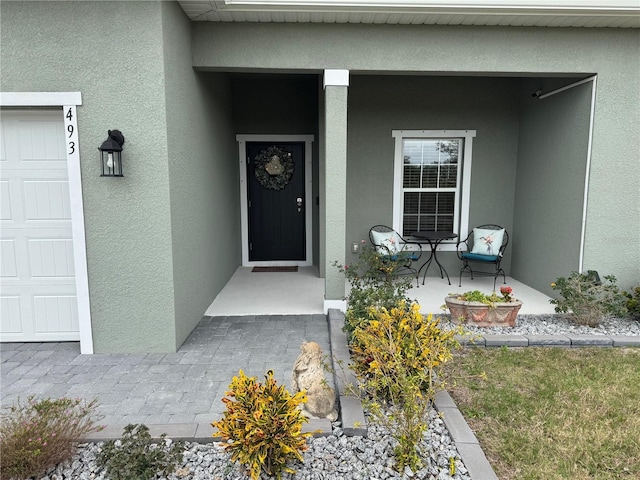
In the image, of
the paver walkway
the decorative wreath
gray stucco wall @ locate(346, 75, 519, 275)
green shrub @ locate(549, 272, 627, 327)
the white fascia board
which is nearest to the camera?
the paver walkway

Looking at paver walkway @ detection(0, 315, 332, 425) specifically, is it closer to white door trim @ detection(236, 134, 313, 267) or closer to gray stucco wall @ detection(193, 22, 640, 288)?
gray stucco wall @ detection(193, 22, 640, 288)

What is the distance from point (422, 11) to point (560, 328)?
10.9 feet

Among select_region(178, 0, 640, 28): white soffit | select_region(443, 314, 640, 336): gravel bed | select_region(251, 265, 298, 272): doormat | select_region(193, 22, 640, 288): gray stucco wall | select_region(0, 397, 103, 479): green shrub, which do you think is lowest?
select_region(443, 314, 640, 336): gravel bed

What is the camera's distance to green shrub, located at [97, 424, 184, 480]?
1853 mm

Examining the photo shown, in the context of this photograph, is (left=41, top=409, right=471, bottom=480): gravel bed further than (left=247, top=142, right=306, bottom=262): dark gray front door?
No

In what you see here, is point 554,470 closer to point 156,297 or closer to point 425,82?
point 156,297

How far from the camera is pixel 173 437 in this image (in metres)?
2.26

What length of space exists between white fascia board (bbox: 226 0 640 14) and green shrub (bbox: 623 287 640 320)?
280 cm

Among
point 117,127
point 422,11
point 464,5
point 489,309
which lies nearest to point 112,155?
point 117,127

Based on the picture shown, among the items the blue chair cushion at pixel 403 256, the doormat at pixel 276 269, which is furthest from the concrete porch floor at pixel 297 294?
the blue chair cushion at pixel 403 256

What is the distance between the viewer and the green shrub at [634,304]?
13.5 ft

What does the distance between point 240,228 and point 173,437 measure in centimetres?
470

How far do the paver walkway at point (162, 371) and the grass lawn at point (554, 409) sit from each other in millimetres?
1291

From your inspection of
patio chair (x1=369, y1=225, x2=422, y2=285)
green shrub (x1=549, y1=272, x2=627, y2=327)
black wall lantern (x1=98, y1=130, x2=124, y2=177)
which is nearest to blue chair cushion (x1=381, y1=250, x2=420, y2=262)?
patio chair (x1=369, y1=225, x2=422, y2=285)
